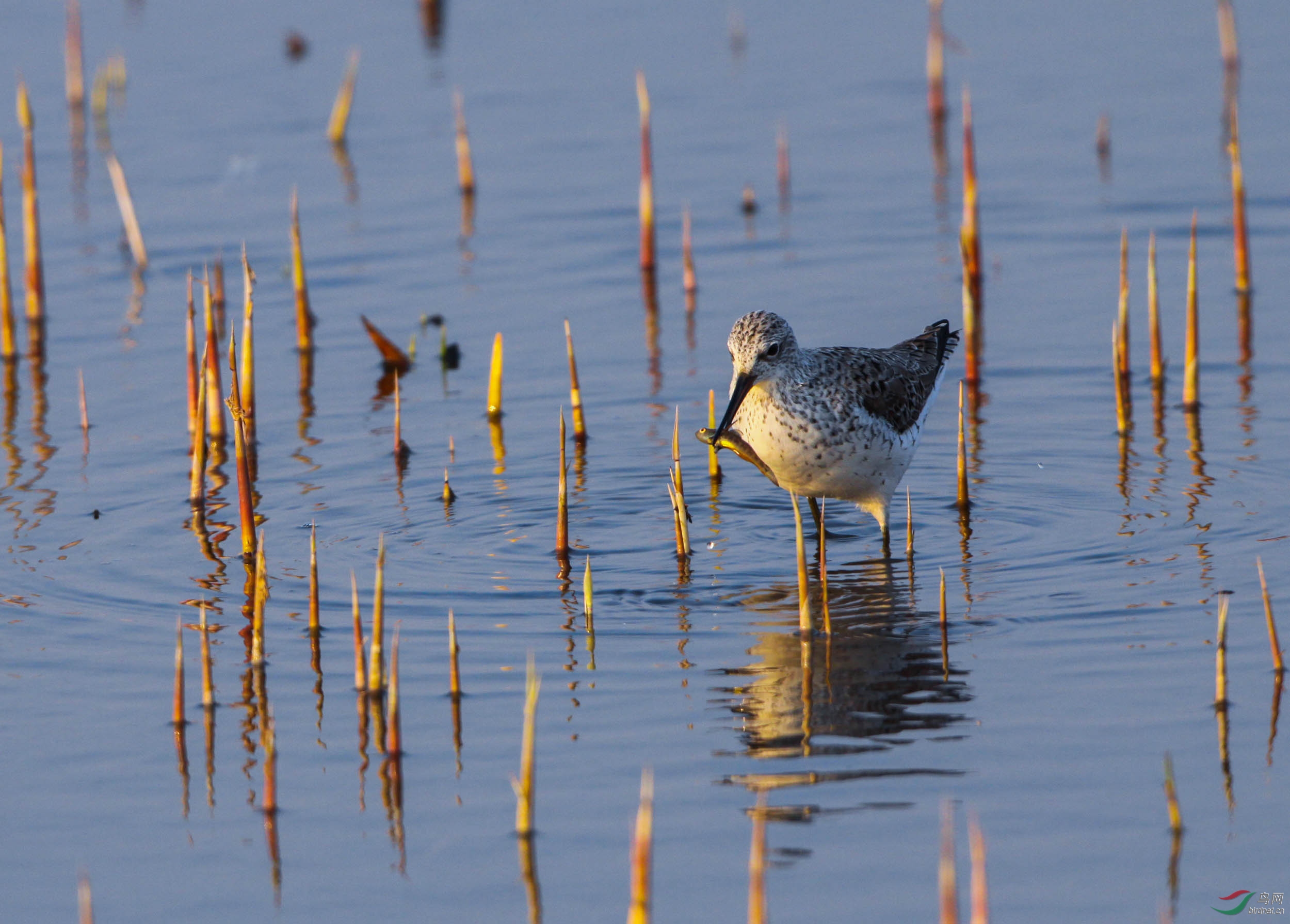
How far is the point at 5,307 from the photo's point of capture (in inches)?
498

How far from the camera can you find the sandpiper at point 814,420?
8.88 metres

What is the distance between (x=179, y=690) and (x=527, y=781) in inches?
71.6

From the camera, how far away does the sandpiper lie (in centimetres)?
888

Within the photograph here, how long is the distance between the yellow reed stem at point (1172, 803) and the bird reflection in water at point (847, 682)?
3.69 ft

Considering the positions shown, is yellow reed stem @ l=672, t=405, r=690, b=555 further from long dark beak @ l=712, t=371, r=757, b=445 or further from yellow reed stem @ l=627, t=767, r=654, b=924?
yellow reed stem @ l=627, t=767, r=654, b=924

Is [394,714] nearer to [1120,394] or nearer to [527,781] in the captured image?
[527,781]

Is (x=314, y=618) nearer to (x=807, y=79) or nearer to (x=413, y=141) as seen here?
(x=413, y=141)

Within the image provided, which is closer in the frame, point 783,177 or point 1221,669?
point 1221,669

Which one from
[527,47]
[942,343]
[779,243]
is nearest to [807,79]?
[527,47]

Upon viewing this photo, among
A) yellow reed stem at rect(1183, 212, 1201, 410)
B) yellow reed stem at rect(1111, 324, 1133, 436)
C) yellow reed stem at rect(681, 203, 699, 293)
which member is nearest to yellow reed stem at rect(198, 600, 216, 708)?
yellow reed stem at rect(1111, 324, 1133, 436)

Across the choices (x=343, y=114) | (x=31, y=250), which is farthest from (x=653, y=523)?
(x=343, y=114)

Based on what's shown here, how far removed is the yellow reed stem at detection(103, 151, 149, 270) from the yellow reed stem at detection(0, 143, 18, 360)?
166 centimetres

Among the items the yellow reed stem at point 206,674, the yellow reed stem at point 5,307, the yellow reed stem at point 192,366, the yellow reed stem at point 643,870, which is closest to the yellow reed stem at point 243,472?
the yellow reed stem at point 192,366

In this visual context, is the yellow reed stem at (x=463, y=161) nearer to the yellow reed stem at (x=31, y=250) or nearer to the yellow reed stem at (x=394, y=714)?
the yellow reed stem at (x=31, y=250)
